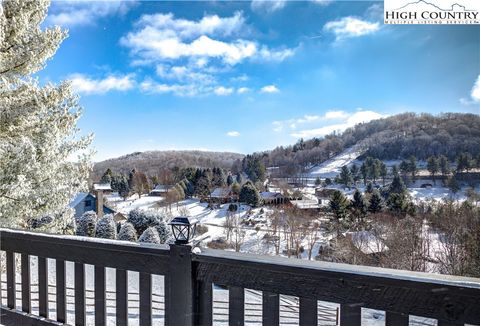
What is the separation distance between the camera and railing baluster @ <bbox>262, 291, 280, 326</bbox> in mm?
990

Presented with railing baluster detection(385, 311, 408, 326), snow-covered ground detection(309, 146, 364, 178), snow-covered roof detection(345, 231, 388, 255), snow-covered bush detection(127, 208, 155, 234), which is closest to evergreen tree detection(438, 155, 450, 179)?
snow-covered ground detection(309, 146, 364, 178)

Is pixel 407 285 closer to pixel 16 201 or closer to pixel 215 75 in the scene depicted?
pixel 16 201

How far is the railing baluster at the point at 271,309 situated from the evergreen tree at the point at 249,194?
9149 mm

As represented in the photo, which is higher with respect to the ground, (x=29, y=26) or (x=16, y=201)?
(x=29, y=26)

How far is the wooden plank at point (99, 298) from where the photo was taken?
4.19 feet

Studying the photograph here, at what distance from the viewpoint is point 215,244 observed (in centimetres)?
934

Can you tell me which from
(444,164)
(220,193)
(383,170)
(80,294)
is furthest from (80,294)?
(220,193)

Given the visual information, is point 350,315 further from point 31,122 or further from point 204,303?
point 31,122

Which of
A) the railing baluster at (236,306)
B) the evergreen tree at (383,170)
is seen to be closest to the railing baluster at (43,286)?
the railing baluster at (236,306)

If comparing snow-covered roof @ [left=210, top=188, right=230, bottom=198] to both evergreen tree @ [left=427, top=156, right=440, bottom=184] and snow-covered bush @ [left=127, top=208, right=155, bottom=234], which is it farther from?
evergreen tree @ [left=427, top=156, right=440, bottom=184]

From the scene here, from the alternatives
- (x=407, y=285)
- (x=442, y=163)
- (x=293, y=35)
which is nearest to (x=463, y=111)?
(x=442, y=163)

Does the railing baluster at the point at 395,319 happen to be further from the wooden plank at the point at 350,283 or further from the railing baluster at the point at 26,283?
the railing baluster at the point at 26,283

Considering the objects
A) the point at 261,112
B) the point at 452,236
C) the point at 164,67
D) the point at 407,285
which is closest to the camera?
the point at 407,285

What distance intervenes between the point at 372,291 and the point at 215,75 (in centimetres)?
1064
